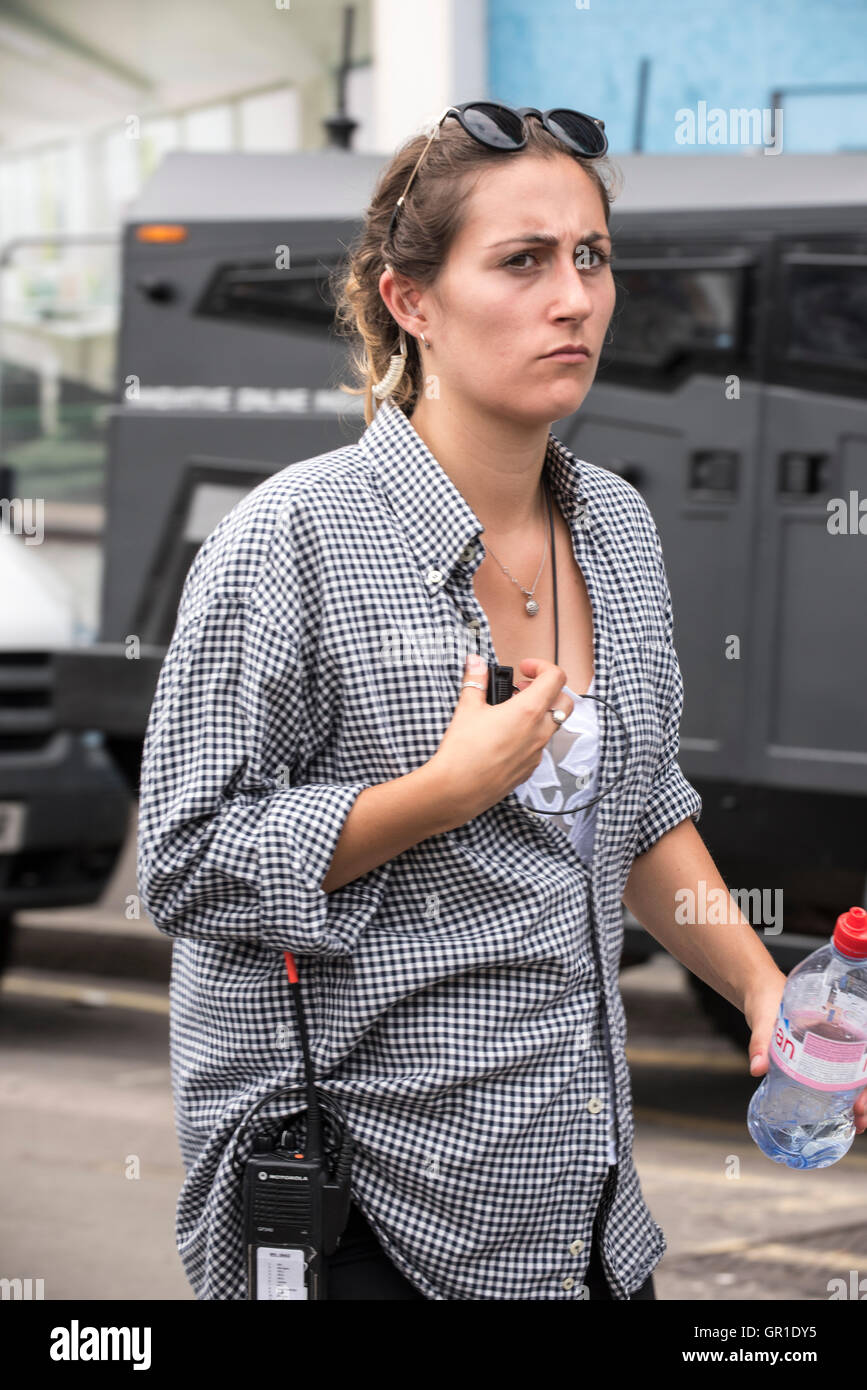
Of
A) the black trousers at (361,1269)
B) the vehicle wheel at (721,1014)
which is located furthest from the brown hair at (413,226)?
the vehicle wheel at (721,1014)

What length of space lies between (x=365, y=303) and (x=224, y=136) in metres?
9.29

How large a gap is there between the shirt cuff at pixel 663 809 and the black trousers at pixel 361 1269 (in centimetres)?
56

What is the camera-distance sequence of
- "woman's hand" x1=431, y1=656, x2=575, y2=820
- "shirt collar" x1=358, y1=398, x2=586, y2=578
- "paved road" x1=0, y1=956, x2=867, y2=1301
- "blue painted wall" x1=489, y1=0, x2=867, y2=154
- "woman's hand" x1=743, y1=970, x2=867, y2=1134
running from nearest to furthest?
"woman's hand" x1=431, y1=656, x2=575, y2=820 → "shirt collar" x1=358, y1=398, x2=586, y2=578 → "woman's hand" x1=743, y1=970, x2=867, y2=1134 → "paved road" x1=0, y1=956, x2=867, y2=1301 → "blue painted wall" x1=489, y1=0, x2=867, y2=154

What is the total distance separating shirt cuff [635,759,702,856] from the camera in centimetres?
209

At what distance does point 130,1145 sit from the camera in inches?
217

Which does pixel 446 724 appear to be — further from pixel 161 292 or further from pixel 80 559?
pixel 80 559

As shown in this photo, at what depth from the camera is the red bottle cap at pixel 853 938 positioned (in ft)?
6.22

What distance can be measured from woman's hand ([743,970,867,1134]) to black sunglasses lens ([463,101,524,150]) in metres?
1.00

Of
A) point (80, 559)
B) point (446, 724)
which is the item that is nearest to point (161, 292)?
point (80, 559)

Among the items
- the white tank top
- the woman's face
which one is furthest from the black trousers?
the woman's face

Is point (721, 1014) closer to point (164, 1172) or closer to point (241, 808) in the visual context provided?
point (164, 1172)

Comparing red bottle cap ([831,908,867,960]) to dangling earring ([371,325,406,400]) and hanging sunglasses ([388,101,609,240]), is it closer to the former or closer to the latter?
dangling earring ([371,325,406,400])

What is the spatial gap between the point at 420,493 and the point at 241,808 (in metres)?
0.40

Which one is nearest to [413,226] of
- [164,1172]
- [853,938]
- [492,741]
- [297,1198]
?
[492,741]
